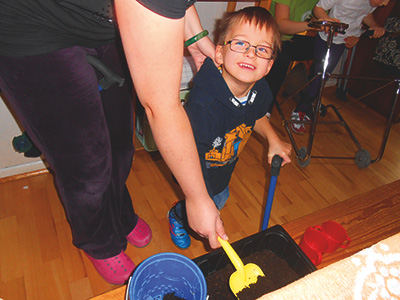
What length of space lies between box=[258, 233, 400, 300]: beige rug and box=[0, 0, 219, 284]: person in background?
21 centimetres

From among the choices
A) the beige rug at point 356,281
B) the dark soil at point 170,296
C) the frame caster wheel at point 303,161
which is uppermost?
the beige rug at point 356,281

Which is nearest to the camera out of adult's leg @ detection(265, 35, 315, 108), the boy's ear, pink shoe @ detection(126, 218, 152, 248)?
the boy's ear

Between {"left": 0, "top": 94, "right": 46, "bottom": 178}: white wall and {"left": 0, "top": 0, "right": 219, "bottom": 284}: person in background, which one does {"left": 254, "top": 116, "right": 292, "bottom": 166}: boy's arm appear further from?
{"left": 0, "top": 94, "right": 46, "bottom": 178}: white wall

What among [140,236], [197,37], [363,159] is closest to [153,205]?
[140,236]

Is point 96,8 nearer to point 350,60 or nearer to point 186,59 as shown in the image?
point 186,59

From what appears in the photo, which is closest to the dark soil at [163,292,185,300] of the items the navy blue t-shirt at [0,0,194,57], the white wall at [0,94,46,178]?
the navy blue t-shirt at [0,0,194,57]

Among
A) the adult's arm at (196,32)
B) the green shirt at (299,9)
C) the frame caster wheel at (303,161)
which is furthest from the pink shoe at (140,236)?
the green shirt at (299,9)

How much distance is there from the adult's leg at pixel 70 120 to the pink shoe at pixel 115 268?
0.24 meters

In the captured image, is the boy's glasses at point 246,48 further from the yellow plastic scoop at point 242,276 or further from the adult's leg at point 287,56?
the adult's leg at point 287,56

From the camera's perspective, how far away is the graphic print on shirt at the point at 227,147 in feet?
3.50

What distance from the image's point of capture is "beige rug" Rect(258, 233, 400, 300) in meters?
0.50

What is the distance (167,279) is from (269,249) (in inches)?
11.8

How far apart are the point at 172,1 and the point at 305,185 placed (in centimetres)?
176

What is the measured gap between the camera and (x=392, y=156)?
235 centimetres
